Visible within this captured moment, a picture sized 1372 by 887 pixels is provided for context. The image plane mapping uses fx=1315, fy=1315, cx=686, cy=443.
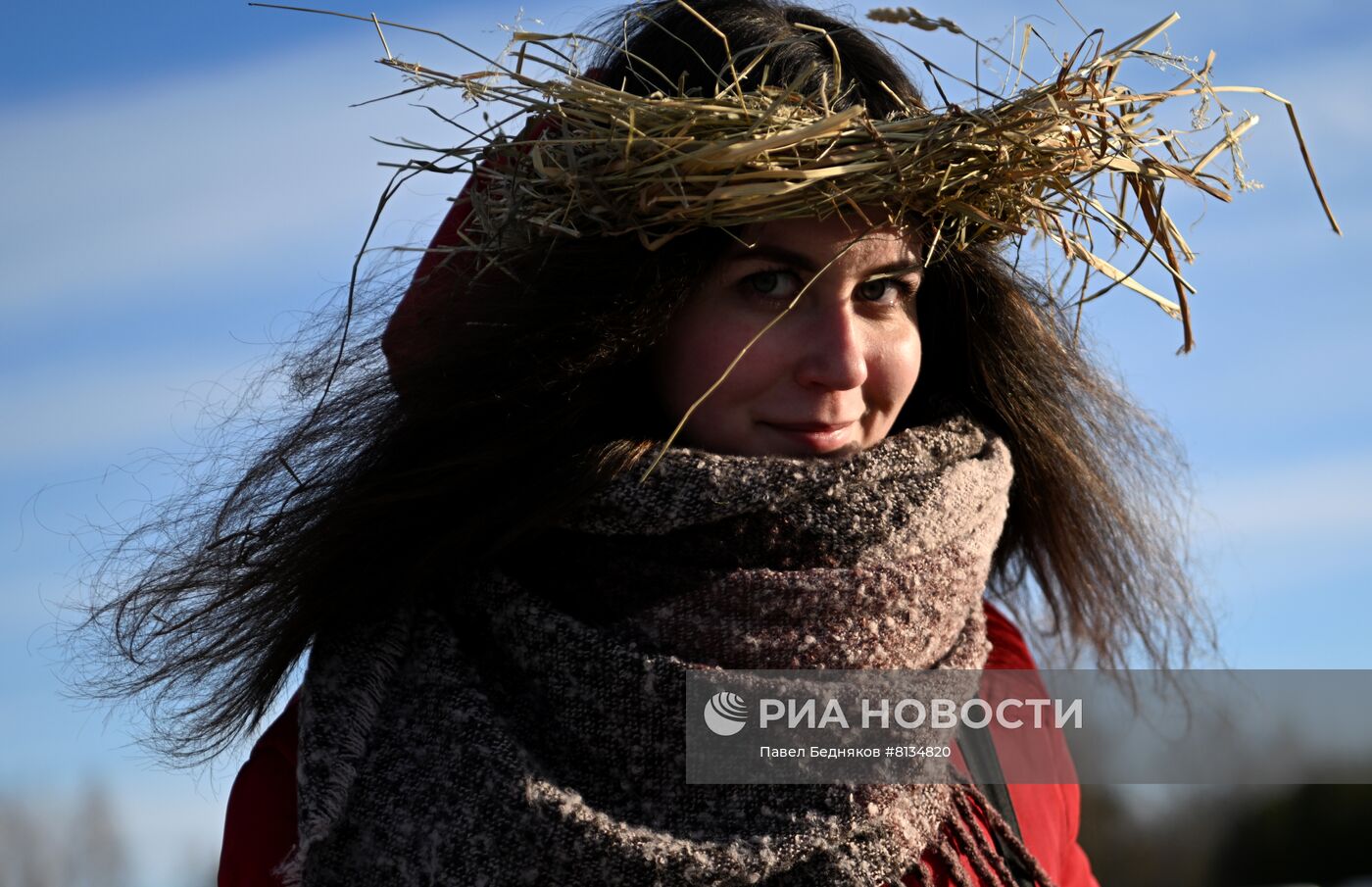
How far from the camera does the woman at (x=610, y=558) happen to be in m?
1.86

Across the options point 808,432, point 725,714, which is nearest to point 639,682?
point 725,714

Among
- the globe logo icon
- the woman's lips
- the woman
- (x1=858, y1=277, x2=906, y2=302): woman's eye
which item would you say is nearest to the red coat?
the woman

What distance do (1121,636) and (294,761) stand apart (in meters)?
1.69

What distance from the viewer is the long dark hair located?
199 centimetres

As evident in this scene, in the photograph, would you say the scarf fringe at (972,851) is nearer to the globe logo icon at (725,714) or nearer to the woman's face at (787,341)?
the globe logo icon at (725,714)

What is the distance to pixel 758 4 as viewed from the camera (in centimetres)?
217

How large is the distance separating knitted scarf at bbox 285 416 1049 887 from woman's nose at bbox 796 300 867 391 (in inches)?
5.0

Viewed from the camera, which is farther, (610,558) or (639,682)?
(610,558)

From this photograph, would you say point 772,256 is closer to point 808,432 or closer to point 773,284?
point 773,284

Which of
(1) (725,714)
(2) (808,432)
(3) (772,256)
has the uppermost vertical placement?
(3) (772,256)

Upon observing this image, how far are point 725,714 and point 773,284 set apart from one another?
2.11 feet

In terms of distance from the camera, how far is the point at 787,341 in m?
1.97

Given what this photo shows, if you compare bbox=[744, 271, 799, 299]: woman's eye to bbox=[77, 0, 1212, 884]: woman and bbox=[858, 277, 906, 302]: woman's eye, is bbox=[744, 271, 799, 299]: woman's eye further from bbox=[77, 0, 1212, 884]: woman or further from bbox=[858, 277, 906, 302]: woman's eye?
bbox=[858, 277, 906, 302]: woman's eye

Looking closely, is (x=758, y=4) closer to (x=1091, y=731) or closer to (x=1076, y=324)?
(x=1076, y=324)
